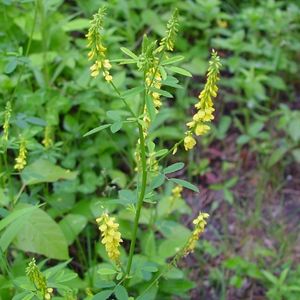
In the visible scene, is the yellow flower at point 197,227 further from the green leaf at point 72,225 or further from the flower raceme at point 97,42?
the green leaf at point 72,225

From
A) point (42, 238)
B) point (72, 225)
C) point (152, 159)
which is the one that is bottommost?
point (72, 225)

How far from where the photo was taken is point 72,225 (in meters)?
2.45

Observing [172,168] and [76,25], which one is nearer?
[172,168]

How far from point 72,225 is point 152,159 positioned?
0.85 m

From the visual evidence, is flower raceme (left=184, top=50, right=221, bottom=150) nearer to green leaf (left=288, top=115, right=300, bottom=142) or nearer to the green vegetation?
the green vegetation

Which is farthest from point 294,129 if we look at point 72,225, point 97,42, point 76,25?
point 97,42

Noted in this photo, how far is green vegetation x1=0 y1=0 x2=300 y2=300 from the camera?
7.13ft

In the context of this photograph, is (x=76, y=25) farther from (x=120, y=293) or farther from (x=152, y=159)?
(x=120, y=293)

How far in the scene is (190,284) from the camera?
237cm

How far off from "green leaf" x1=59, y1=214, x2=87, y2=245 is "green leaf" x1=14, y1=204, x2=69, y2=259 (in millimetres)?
212

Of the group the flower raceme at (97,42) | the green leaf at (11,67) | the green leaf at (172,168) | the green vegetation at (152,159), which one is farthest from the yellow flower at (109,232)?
the green leaf at (11,67)

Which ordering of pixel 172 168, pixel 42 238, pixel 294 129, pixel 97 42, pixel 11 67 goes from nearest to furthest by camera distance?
1. pixel 97 42
2. pixel 172 168
3. pixel 11 67
4. pixel 42 238
5. pixel 294 129

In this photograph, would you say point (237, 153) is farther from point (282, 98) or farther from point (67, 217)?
point (67, 217)

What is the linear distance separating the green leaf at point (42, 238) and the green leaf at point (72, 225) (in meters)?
0.21
